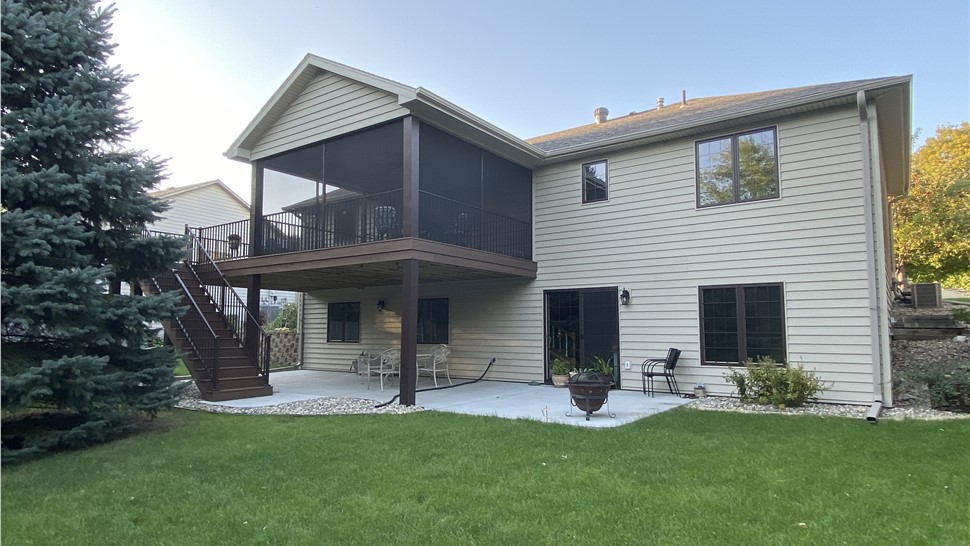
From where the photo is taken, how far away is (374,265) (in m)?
9.93

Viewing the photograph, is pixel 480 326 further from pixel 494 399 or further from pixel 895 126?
pixel 895 126

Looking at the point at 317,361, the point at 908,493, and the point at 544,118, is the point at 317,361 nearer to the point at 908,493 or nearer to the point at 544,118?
the point at 908,493

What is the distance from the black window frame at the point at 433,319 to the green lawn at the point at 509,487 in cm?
628

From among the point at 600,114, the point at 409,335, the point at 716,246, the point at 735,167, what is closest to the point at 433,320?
the point at 409,335

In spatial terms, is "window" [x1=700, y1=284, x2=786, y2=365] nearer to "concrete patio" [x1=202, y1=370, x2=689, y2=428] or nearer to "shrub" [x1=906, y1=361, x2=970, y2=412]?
"concrete patio" [x1=202, y1=370, x2=689, y2=428]

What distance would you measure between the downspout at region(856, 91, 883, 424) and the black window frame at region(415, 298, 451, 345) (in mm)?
7912

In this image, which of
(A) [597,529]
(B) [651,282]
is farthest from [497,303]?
(A) [597,529]

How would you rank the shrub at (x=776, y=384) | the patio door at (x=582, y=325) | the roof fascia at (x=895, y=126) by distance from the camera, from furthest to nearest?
Answer: the patio door at (x=582, y=325), the roof fascia at (x=895, y=126), the shrub at (x=776, y=384)

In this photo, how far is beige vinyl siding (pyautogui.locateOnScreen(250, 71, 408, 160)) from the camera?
911 cm

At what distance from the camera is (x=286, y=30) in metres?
12.3

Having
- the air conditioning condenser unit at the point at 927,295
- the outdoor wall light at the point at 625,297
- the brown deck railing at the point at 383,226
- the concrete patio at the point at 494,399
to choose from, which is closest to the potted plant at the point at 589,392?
the concrete patio at the point at 494,399

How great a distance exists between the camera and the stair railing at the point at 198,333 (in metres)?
8.93

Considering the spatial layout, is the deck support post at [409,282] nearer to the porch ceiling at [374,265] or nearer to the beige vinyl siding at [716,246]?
the porch ceiling at [374,265]

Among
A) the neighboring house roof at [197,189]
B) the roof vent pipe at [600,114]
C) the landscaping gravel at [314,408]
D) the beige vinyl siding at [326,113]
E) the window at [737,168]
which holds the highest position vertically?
the roof vent pipe at [600,114]
